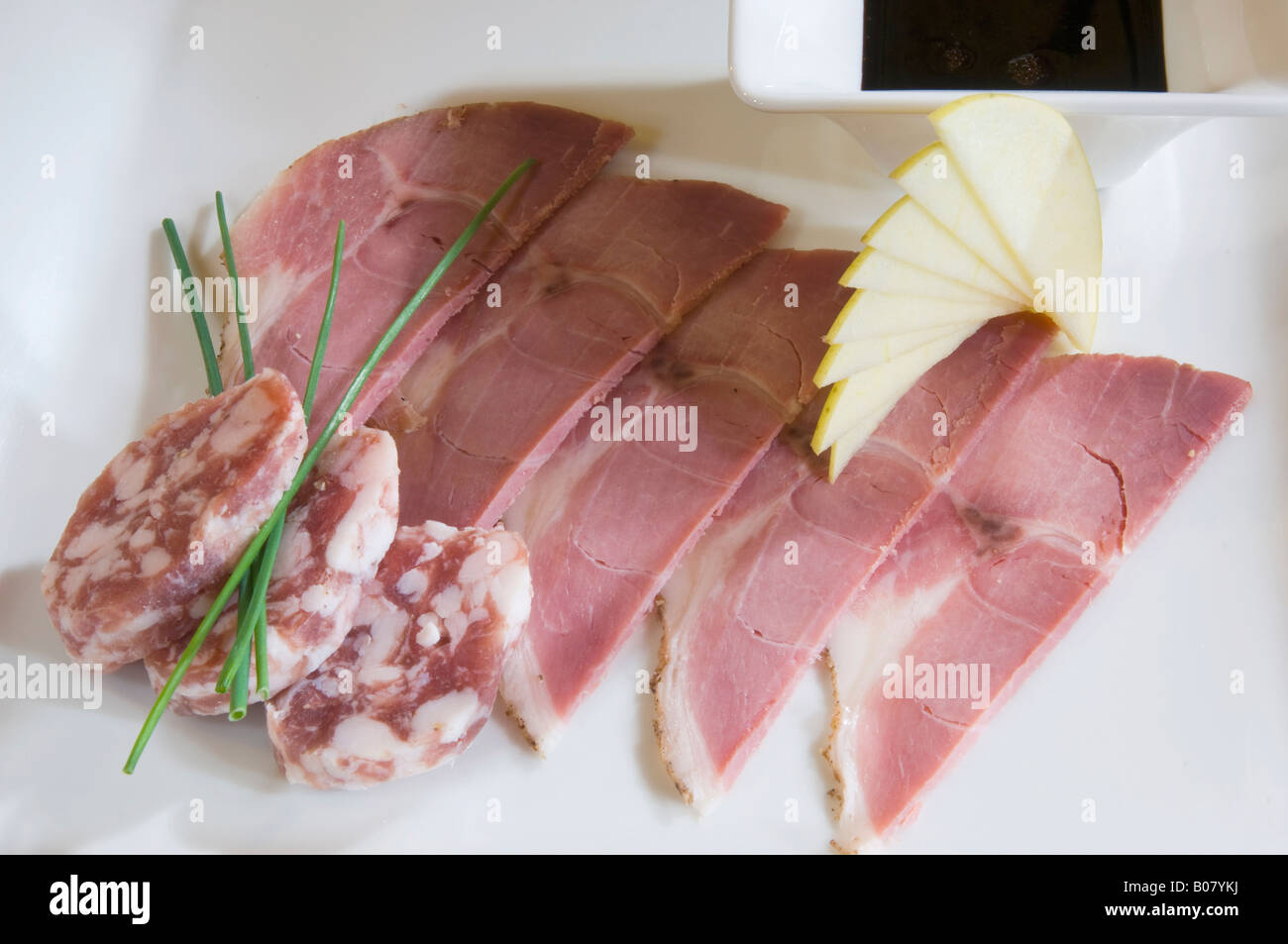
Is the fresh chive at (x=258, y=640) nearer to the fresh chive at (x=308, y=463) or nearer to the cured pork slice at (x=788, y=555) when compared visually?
the fresh chive at (x=308, y=463)

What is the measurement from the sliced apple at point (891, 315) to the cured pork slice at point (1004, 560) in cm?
28

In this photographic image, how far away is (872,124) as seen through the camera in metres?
2.53

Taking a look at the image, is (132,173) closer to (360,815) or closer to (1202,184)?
(360,815)

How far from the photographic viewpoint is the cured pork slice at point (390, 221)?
104 inches

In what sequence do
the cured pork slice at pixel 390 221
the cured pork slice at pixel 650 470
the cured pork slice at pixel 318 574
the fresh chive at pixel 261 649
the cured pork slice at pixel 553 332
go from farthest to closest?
the cured pork slice at pixel 390 221
the cured pork slice at pixel 553 332
the cured pork slice at pixel 650 470
the cured pork slice at pixel 318 574
the fresh chive at pixel 261 649

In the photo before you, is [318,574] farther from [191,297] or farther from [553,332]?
[191,297]

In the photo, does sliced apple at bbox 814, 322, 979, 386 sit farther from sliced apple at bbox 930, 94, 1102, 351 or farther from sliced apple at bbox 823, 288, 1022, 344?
sliced apple at bbox 930, 94, 1102, 351

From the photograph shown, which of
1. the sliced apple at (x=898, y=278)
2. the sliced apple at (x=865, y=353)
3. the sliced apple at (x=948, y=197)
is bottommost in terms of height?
the sliced apple at (x=865, y=353)

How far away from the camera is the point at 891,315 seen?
2.29 metres

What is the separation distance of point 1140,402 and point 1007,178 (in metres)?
0.61

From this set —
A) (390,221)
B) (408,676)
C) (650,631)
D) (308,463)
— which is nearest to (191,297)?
(390,221)

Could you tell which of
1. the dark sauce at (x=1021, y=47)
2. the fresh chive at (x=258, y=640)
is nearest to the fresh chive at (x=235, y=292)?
the fresh chive at (x=258, y=640)

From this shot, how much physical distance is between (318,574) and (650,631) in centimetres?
72

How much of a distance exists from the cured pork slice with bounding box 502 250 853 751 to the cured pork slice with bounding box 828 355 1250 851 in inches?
16.1
